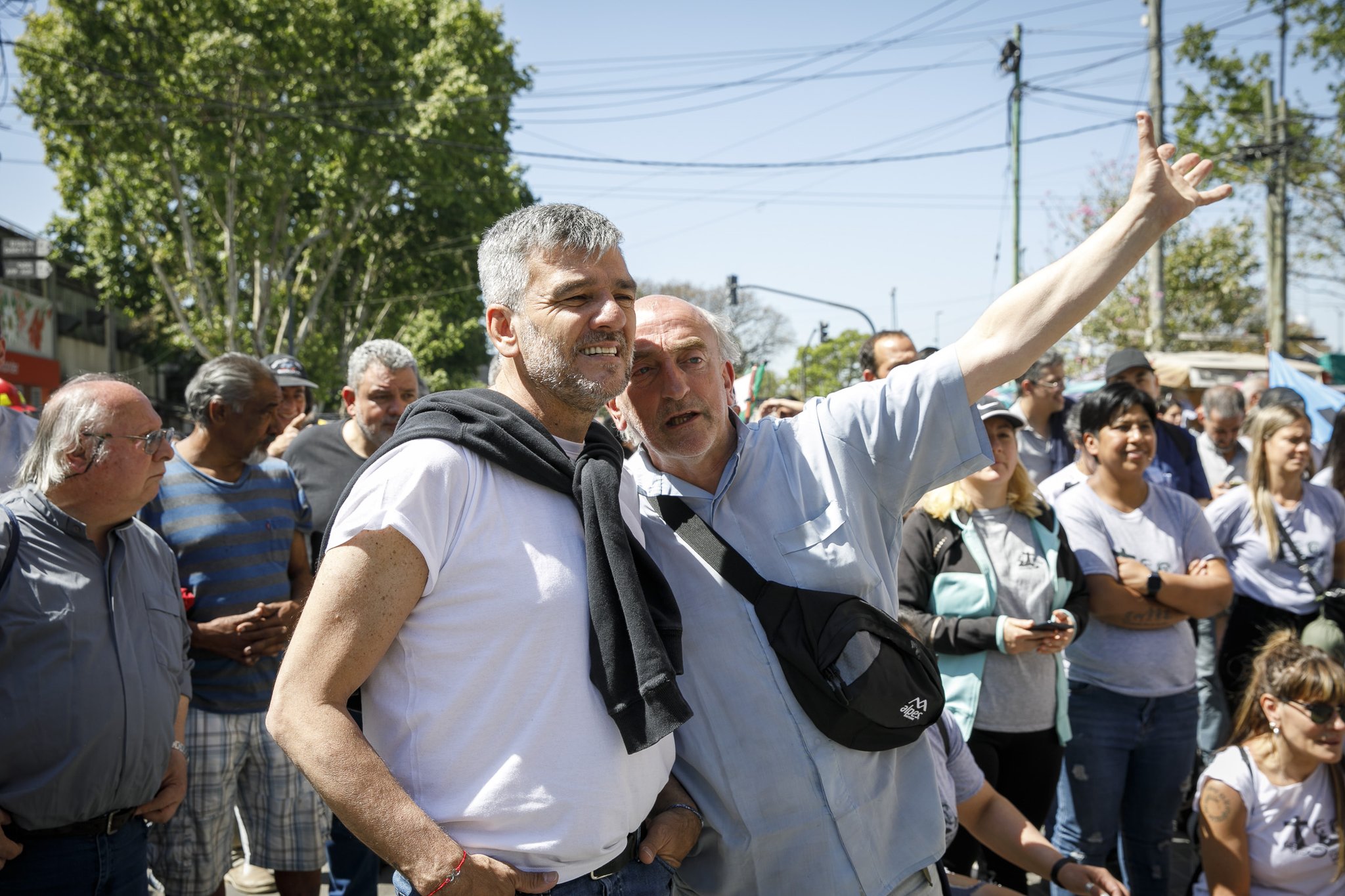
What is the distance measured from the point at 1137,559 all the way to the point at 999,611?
81cm

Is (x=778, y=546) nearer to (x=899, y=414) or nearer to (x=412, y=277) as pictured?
(x=899, y=414)

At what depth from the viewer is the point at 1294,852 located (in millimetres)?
3668

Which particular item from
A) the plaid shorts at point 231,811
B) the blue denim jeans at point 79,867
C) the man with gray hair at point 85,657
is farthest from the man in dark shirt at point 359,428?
the blue denim jeans at point 79,867

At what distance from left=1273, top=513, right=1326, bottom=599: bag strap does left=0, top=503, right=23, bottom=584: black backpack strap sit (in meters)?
5.32

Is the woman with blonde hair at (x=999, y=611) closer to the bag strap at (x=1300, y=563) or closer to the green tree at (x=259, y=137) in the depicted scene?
the bag strap at (x=1300, y=563)

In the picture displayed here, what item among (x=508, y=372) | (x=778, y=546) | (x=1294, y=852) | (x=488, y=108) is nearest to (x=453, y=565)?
(x=508, y=372)

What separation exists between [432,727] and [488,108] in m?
23.5

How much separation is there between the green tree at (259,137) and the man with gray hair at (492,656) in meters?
20.8

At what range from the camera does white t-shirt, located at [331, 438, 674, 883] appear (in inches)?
67.9

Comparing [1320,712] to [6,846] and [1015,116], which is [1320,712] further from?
[1015,116]

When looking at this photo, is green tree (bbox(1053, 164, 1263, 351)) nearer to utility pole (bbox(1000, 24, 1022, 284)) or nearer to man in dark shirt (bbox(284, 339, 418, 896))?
utility pole (bbox(1000, 24, 1022, 284))

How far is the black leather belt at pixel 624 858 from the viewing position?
1.89 m

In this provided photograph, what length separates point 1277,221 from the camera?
20.0 meters

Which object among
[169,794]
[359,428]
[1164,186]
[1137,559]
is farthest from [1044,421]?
[169,794]
